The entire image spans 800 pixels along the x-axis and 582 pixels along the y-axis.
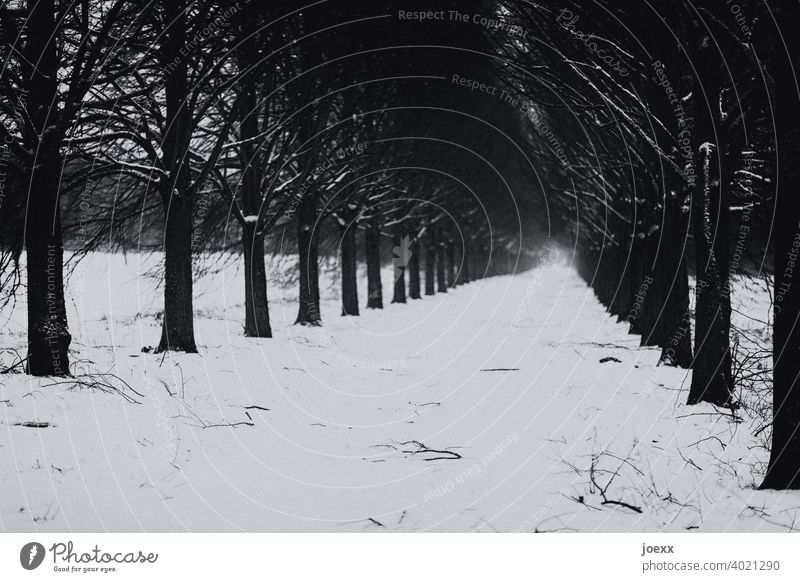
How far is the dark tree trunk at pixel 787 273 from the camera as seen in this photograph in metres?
4.77

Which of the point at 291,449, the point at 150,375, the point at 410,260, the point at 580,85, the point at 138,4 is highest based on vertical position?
the point at 138,4

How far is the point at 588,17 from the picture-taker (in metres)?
8.65

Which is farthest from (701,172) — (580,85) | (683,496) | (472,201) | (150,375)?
(472,201)

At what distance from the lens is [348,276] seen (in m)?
22.5

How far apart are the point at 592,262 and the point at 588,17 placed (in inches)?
1333

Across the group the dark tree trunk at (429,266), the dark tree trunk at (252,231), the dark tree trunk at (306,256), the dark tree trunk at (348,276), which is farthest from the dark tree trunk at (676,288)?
the dark tree trunk at (429,266)

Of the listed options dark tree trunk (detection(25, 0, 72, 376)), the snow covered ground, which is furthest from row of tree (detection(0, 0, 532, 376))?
the snow covered ground

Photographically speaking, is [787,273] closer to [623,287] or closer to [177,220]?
[177,220]

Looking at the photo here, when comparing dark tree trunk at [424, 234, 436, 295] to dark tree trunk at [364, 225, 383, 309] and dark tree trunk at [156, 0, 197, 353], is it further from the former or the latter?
dark tree trunk at [156, 0, 197, 353]

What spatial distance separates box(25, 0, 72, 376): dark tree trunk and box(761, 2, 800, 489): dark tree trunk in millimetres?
7721

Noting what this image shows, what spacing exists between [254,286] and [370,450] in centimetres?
914

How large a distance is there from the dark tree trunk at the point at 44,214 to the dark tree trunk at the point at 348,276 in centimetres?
1410

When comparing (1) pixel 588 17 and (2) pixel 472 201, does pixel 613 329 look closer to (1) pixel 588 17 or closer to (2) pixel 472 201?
(1) pixel 588 17

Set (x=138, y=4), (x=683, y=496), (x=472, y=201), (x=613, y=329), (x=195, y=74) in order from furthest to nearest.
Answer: (x=472, y=201) < (x=613, y=329) < (x=195, y=74) < (x=138, y=4) < (x=683, y=496)
